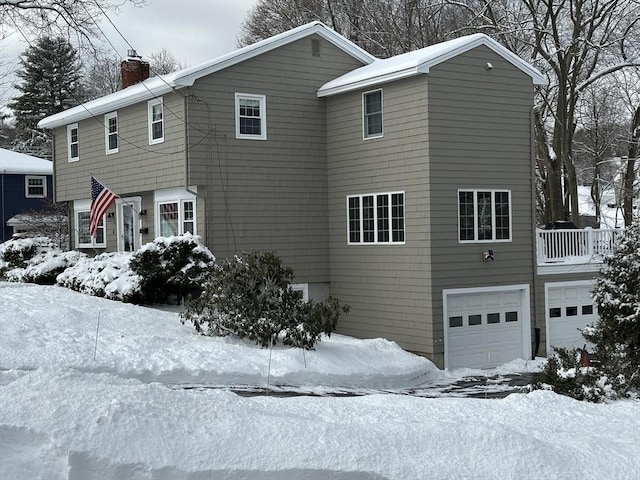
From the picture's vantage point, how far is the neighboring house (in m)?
39.4

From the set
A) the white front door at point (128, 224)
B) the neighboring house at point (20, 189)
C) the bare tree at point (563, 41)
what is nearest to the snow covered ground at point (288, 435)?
the white front door at point (128, 224)

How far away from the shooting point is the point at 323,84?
74.1ft

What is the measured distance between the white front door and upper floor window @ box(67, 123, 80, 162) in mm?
3360

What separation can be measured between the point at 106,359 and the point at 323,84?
11891 millimetres

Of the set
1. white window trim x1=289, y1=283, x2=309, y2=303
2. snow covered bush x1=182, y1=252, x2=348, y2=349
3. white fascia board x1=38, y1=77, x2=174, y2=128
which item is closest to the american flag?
white fascia board x1=38, y1=77, x2=174, y2=128

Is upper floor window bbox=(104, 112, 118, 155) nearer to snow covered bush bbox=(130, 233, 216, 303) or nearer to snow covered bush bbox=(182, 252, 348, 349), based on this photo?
snow covered bush bbox=(130, 233, 216, 303)

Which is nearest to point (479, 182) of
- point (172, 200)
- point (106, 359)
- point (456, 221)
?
point (456, 221)

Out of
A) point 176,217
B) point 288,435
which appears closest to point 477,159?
point 176,217

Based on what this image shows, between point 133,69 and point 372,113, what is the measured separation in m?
8.95

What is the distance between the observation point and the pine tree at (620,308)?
11.4 metres

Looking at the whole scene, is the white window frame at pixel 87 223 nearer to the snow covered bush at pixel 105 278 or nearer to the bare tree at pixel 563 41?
the snow covered bush at pixel 105 278

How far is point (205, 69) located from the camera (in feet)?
67.5

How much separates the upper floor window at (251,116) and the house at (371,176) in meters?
0.04

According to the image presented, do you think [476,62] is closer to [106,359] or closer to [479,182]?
[479,182]
